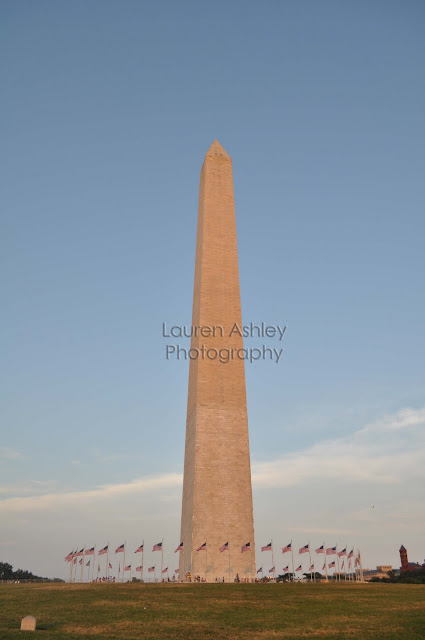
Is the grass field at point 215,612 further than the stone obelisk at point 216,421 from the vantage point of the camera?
No

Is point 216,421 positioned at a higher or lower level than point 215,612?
higher

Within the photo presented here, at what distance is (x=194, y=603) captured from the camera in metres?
24.8

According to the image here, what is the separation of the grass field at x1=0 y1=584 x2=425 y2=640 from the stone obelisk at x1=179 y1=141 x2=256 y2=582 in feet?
26.6

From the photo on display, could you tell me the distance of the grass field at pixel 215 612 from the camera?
17734mm

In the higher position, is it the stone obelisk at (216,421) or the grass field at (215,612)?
the stone obelisk at (216,421)

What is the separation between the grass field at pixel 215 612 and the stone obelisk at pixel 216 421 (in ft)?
26.6

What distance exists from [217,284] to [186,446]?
1279cm

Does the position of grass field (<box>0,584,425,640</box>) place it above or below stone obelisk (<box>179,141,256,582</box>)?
below

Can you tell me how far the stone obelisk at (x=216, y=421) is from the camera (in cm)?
4044

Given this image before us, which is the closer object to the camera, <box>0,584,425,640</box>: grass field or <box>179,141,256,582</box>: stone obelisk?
<box>0,584,425,640</box>: grass field

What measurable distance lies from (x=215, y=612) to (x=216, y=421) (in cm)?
2106

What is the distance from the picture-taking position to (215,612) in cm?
2228

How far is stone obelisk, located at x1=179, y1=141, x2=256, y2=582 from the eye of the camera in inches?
1592

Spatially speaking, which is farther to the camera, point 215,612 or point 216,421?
point 216,421
